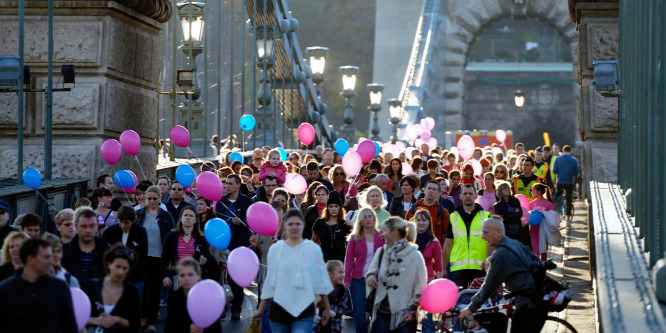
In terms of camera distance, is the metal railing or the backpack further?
the metal railing

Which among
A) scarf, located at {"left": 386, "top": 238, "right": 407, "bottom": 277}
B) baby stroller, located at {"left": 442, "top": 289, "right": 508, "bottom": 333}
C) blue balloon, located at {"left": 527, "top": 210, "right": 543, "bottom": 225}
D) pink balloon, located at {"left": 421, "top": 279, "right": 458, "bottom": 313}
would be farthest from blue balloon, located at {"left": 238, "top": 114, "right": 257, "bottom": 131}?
pink balloon, located at {"left": 421, "top": 279, "right": 458, "bottom": 313}

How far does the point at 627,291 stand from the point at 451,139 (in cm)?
3596

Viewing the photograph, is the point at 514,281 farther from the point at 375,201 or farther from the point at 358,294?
the point at 375,201

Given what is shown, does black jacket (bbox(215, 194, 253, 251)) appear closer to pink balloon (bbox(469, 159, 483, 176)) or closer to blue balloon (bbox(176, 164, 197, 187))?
blue balloon (bbox(176, 164, 197, 187))

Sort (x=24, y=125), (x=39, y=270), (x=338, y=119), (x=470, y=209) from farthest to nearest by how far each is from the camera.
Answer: (x=338, y=119) < (x=24, y=125) < (x=470, y=209) < (x=39, y=270)

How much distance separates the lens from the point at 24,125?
13.1 meters

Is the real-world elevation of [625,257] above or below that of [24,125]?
below

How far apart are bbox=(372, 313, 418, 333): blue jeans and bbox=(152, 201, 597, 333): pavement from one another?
1.86 metres

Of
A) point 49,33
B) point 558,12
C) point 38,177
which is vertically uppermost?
point 558,12

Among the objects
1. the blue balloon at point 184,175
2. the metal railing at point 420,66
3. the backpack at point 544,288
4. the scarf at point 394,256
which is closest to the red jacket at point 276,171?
the blue balloon at point 184,175

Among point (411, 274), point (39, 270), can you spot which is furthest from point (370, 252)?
point (39, 270)

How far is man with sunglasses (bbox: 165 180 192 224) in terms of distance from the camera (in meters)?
13.1

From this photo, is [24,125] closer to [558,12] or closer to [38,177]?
[38,177]

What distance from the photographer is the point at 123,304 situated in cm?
799
